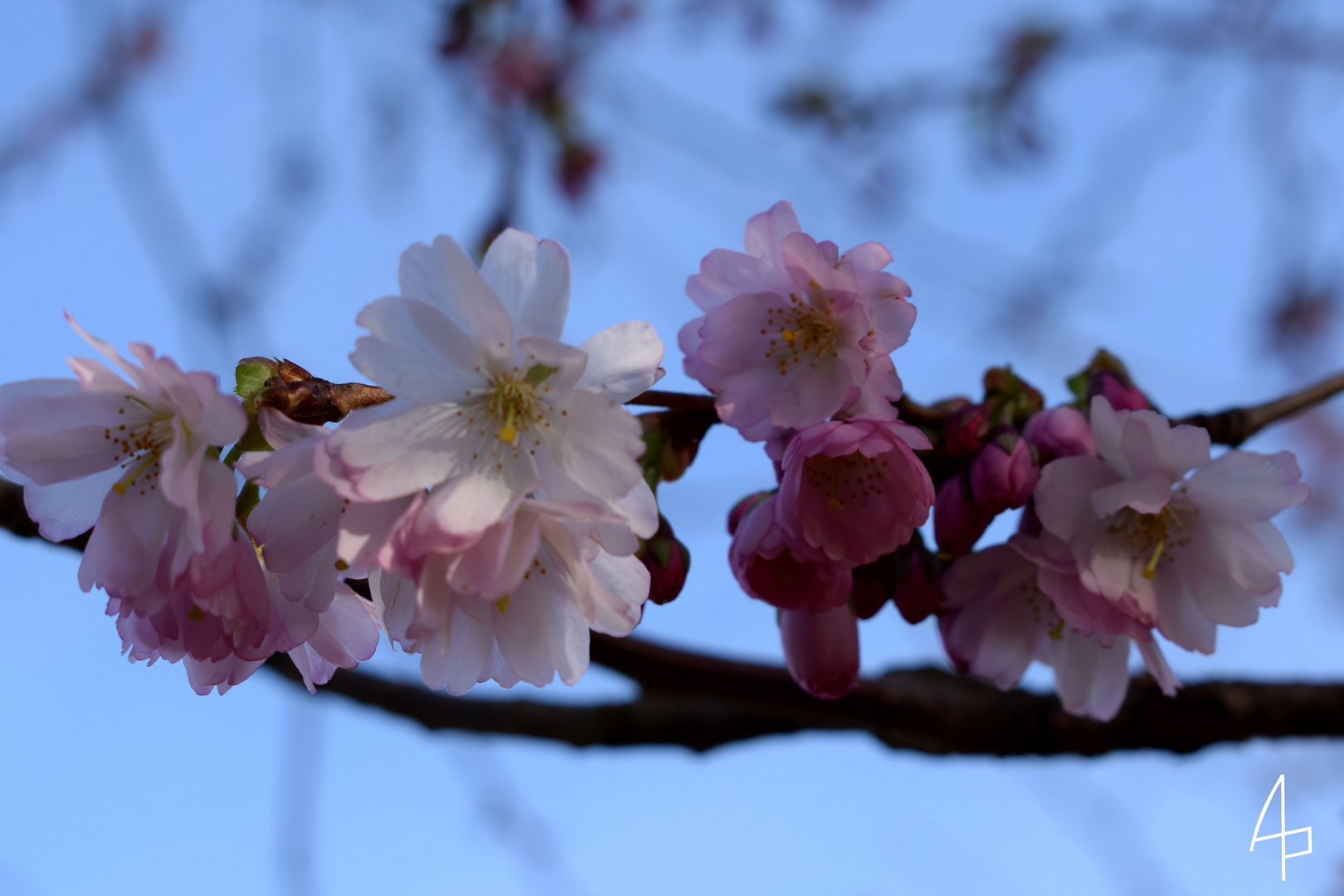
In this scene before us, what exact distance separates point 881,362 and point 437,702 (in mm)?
1477

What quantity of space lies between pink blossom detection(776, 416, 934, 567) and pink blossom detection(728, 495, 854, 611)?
0.03 metres

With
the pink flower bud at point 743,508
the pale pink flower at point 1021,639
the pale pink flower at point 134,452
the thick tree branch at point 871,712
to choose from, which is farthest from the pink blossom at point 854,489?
the thick tree branch at point 871,712

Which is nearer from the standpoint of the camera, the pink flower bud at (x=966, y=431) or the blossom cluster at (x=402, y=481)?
the blossom cluster at (x=402, y=481)

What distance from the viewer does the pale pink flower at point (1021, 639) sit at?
3.58 feet

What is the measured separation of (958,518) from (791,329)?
282 mm

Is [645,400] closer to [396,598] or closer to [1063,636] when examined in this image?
[396,598]

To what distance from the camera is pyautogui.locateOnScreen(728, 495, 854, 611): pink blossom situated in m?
0.95

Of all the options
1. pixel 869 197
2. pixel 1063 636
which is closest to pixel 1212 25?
pixel 869 197

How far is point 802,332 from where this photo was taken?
93cm

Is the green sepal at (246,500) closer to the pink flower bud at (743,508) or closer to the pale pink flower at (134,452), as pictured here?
the pale pink flower at (134,452)

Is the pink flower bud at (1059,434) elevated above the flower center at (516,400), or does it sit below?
above

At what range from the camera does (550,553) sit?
816mm

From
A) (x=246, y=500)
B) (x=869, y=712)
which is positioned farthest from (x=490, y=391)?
(x=869, y=712)

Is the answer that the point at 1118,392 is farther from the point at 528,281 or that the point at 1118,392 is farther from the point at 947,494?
the point at 528,281
